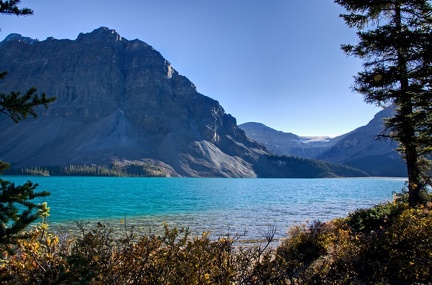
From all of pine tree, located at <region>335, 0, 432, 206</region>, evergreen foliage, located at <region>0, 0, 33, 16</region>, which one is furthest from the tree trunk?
A: evergreen foliage, located at <region>0, 0, 33, 16</region>

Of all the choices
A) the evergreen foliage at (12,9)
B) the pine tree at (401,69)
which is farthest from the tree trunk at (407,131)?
the evergreen foliage at (12,9)

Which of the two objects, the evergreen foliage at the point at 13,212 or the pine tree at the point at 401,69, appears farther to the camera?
the pine tree at the point at 401,69

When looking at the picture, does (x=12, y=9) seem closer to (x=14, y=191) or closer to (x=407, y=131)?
(x=14, y=191)

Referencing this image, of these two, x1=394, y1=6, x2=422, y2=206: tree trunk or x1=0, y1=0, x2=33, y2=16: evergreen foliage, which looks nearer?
x1=0, y1=0, x2=33, y2=16: evergreen foliage

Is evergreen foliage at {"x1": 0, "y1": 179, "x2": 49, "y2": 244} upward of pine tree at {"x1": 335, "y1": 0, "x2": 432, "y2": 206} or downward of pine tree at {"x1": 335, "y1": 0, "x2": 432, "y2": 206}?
downward

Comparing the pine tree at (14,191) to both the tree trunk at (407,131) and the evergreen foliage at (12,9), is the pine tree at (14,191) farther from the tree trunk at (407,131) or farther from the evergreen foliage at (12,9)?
the tree trunk at (407,131)

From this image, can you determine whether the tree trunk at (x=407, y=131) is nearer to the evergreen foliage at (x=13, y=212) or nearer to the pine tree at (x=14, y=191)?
the pine tree at (x=14, y=191)

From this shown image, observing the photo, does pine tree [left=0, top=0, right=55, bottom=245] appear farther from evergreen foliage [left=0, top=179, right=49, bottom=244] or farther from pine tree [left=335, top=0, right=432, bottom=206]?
pine tree [left=335, top=0, right=432, bottom=206]

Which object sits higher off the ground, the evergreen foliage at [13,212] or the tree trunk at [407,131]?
the tree trunk at [407,131]

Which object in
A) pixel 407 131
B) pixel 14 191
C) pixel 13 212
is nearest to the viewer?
pixel 14 191

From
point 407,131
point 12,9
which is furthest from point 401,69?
point 12,9

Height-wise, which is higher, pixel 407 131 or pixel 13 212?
pixel 407 131

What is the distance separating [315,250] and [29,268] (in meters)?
11.2

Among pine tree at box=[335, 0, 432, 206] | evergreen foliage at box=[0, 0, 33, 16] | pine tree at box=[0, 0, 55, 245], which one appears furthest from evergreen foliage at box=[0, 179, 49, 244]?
pine tree at box=[335, 0, 432, 206]
